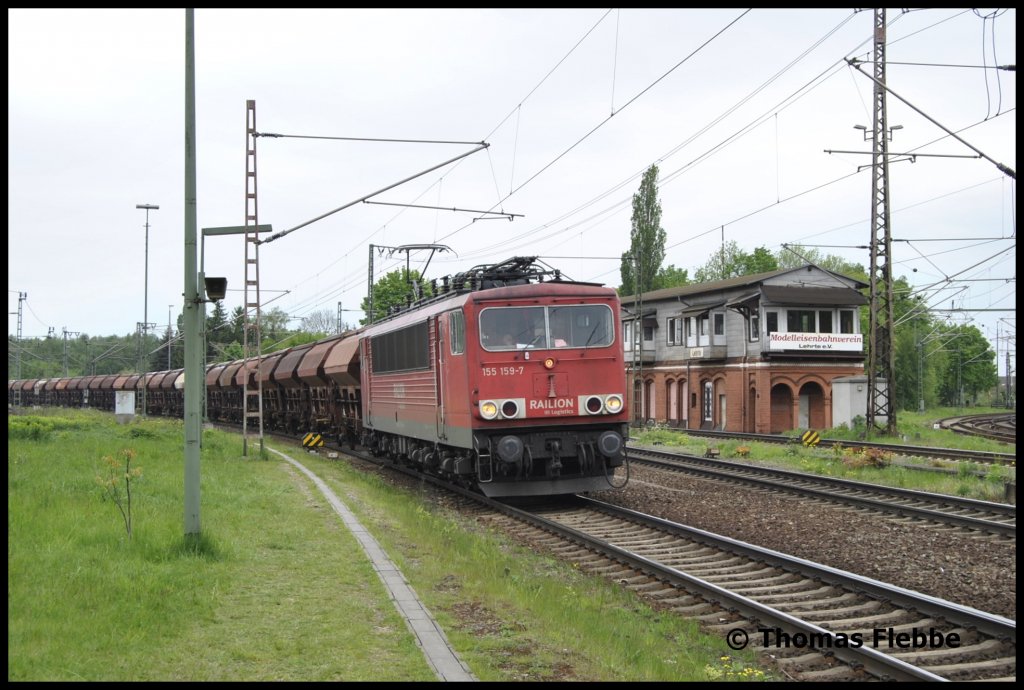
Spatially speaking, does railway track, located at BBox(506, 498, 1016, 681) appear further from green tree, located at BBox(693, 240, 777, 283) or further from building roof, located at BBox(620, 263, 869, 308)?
green tree, located at BBox(693, 240, 777, 283)

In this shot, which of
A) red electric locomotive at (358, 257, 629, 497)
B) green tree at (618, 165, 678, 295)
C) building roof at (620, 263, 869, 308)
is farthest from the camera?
green tree at (618, 165, 678, 295)

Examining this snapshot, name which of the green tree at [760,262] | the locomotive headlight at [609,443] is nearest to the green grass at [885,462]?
the locomotive headlight at [609,443]

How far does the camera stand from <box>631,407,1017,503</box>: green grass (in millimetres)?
18517

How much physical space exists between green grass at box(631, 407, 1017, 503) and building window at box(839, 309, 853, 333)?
11962 mm

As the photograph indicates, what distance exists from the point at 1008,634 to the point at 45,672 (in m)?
6.65

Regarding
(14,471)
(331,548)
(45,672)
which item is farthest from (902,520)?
(14,471)

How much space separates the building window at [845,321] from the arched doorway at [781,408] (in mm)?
4104

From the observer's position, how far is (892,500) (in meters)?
16.5

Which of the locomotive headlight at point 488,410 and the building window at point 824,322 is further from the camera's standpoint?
the building window at point 824,322

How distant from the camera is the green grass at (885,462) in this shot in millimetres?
18517

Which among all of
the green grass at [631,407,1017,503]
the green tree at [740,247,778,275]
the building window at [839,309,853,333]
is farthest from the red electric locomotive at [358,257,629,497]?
the green tree at [740,247,778,275]

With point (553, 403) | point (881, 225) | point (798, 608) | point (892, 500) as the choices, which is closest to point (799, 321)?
point (881, 225)

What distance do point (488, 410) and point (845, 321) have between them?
37.0 metres

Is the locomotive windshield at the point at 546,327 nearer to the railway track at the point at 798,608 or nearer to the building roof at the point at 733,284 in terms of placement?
the railway track at the point at 798,608
